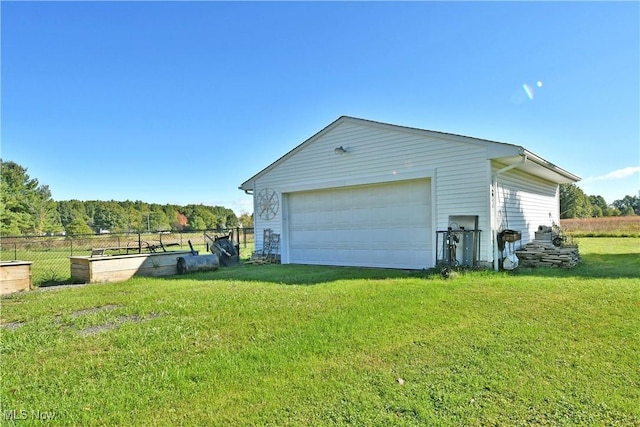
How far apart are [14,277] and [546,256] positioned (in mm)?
10816

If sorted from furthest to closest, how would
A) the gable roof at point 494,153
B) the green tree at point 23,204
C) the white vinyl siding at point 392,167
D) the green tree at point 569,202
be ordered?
1. the green tree at point 569,202
2. the green tree at point 23,204
3. the white vinyl siding at point 392,167
4. the gable roof at point 494,153

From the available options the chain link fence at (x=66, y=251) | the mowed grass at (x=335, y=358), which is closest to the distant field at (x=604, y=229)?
the mowed grass at (x=335, y=358)

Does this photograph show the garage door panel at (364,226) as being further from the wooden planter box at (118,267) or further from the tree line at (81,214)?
the wooden planter box at (118,267)

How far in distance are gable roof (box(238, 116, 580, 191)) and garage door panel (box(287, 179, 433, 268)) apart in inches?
47.0

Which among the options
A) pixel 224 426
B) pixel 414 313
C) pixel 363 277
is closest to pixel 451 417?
pixel 224 426

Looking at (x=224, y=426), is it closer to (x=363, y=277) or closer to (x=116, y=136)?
(x=363, y=277)

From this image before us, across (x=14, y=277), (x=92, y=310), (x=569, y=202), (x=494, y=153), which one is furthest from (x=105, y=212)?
(x=569, y=202)

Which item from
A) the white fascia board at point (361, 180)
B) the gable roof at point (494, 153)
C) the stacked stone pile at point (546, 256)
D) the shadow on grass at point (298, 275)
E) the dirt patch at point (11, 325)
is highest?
the gable roof at point (494, 153)

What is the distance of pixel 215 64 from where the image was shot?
34.1 feet

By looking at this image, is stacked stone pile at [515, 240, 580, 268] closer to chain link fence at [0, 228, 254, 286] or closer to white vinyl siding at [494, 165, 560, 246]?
white vinyl siding at [494, 165, 560, 246]

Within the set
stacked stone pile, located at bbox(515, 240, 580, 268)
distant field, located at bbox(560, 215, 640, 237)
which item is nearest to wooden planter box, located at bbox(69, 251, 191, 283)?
stacked stone pile, located at bbox(515, 240, 580, 268)

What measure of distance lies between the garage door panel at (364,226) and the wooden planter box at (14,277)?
627 centimetres

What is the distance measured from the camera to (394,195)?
9.03 meters

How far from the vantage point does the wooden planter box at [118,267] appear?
739cm
